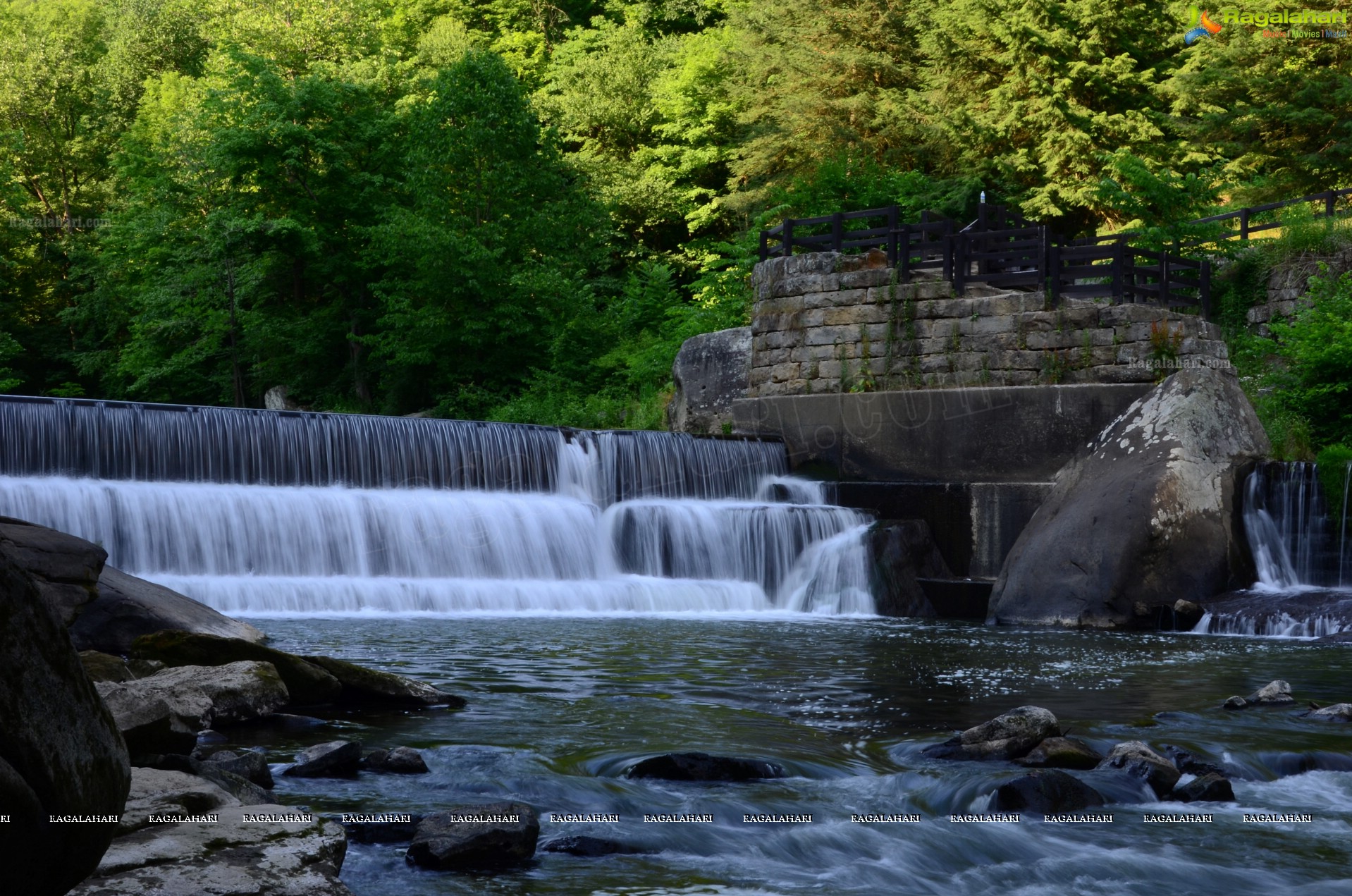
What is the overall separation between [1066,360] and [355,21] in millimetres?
26450

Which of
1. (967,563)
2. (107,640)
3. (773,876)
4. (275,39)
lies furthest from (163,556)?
(275,39)

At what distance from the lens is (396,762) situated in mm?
5926

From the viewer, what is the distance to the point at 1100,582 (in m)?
14.8

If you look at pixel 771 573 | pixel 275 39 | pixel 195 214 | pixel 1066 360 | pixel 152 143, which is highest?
pixel 275 39

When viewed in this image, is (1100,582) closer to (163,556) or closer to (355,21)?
(163,556)

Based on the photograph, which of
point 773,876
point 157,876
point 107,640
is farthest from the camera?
point 107,640

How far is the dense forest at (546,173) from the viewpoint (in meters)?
29.1

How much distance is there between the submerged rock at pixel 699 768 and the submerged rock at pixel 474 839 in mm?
1235

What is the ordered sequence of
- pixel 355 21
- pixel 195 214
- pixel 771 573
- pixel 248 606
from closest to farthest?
pixel 248 606 → pixel 771 573 → pixel 195 214 → pixel 355 21

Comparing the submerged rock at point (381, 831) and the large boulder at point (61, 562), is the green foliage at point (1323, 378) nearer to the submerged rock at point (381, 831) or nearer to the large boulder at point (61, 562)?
the large boulder at point (61, 562)

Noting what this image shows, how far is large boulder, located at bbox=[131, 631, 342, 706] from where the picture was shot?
7492mm

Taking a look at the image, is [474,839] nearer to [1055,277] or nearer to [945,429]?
[945,429]

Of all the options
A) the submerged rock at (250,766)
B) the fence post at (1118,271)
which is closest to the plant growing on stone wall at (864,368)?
the fence post at (1118,271)

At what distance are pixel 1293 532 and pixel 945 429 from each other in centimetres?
496
